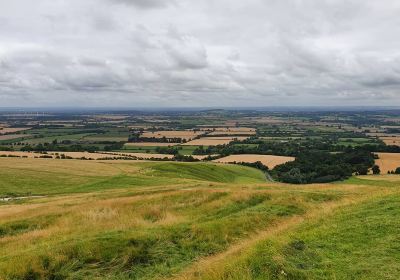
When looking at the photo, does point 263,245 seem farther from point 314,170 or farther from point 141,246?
point 314,170

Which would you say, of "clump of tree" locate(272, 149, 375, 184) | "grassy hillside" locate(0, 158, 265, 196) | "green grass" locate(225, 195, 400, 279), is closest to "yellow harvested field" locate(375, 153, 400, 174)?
"clump of tree" locate(272, 149, 375, 184)

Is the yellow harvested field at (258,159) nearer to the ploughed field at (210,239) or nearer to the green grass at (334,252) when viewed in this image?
the ploughed field at (210,239)

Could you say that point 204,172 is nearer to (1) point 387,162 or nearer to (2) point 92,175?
(2) point 92,175

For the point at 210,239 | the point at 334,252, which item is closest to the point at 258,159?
the point at 210,239

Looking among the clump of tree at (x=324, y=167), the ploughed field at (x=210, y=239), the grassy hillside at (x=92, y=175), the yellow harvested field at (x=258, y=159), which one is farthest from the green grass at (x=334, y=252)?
the yellow harvested field at (x=258, y=159)

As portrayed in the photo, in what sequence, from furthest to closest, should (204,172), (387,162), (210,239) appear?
(387,162)
(204,172)
(210,239)

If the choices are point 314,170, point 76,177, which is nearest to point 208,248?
point 76,177

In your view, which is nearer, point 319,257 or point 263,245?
point 319,257

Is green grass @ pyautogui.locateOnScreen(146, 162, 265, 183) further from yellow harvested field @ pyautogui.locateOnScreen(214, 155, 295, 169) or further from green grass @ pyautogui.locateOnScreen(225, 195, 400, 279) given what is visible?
green grass @ pyautogui.locateOnScreen(225, 195, 400, 279)
